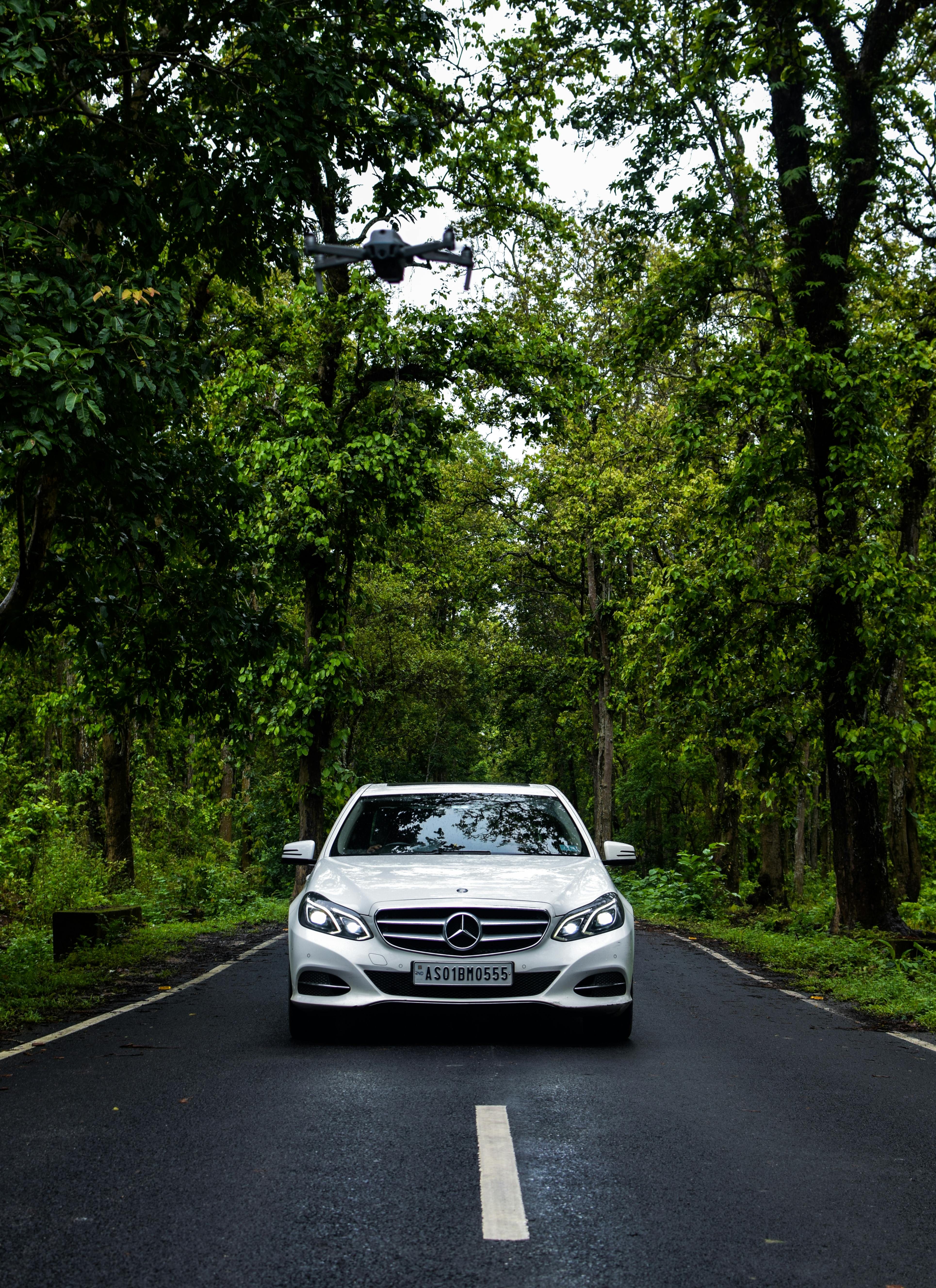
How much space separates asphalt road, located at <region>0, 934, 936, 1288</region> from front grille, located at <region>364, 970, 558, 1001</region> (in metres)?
0.29

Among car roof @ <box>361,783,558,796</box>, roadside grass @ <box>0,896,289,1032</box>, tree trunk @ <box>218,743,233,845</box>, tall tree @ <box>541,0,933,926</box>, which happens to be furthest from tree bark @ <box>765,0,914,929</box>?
tree trunk @ <box>218,743,233,845</box>

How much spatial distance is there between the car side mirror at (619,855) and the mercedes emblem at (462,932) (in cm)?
123

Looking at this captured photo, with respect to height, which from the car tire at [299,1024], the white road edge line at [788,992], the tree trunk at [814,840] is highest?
the car tire at [299,1024]

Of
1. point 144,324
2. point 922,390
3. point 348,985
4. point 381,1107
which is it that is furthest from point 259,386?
point 381,1107

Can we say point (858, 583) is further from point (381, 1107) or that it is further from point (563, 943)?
point (381, 1107)

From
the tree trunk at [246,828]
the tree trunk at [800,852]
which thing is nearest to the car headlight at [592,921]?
the tree trunk at [246,828]

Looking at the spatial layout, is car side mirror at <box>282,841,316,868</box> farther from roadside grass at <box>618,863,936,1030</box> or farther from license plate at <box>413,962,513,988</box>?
roadside grass at <box>618,863,936,1030</box>

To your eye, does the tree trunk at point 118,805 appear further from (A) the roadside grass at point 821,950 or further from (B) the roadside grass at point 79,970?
(A) the roadside grass at point 821,950

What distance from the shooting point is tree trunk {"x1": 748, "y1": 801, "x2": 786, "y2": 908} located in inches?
874

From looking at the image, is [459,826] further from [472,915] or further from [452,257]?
[452,257]

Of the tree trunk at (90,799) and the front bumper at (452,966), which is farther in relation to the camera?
the tree trunk at (90,799)

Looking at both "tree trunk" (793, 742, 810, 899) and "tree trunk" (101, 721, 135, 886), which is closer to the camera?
"tree trunk" (101, 721, 135, 886)

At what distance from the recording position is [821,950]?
12.9m

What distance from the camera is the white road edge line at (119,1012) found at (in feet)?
22.9
